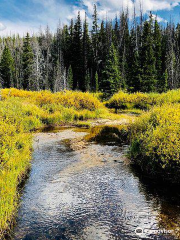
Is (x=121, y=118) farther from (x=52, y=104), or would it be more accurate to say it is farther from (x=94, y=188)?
(x=94, y=188)

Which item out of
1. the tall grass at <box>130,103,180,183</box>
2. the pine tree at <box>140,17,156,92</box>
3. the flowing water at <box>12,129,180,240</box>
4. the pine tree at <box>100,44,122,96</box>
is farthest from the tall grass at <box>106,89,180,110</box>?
the flowing water at <box>12,129,180,240</box>

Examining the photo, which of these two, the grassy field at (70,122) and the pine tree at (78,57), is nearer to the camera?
the grassy field at (70,122)

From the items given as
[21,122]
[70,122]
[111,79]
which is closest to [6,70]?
[111,79]

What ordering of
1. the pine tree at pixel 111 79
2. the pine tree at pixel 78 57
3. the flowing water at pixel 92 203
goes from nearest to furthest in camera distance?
1. the flowing water at pixel 92 203
2. the pine tree at pixel 111 79
3. the pine tree at pixel 78 57

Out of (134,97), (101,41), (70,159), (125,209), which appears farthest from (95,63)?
(125,209)

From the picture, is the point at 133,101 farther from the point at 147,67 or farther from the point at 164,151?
the point at 164,151

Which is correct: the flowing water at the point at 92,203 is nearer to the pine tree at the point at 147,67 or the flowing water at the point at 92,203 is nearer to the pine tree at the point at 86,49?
the pine tree at the point at 147,67

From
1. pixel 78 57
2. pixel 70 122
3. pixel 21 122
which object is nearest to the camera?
pixel 21 122

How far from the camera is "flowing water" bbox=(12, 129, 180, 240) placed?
194 inches

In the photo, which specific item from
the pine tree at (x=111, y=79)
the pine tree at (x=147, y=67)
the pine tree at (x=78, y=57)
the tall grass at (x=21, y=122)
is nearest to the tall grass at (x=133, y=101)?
the tall grass at (x=21, y=122)

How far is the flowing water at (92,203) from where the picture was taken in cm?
493

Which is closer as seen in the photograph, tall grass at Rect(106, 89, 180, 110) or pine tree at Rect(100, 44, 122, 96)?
tall grass at Rect(106, 89, 180, 110)

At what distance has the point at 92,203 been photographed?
607 cm

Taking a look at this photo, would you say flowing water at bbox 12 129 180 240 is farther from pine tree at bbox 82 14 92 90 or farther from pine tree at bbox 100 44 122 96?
pine tree at bbox 82 14 92 90
